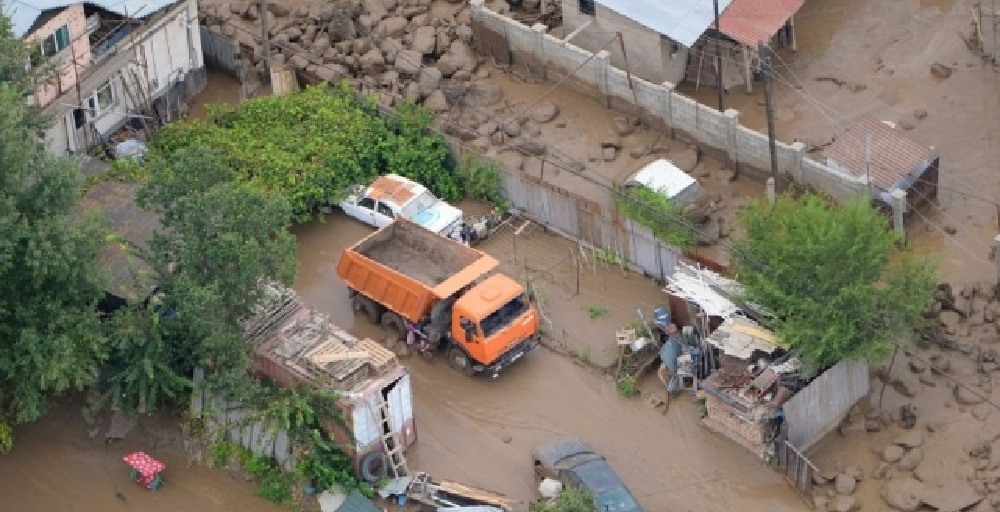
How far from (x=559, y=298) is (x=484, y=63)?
31.0ft

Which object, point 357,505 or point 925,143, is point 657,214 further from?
point 357,505

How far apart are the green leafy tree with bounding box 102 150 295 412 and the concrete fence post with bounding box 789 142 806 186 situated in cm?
1229

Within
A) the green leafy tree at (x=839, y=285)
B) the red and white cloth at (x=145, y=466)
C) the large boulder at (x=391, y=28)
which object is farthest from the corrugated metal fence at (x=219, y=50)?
the green leafy tree at (x=839, y=285)

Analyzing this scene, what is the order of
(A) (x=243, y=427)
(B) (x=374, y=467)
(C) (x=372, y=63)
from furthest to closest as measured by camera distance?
(C) (x=372, y=63)
(A) (x=243, y=427)
(B) (x=374, y=467)

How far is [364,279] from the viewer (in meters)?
Result: 41.1

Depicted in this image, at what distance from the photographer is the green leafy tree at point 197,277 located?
36656 mm

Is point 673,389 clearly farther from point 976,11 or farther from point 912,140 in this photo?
point 976,11

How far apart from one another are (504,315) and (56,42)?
41.5 ft

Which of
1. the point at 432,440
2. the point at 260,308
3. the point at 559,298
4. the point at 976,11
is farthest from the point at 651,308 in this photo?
the point at 976,11

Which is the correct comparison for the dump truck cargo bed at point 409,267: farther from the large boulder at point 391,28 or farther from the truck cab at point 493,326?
the large boulder at point 391,28

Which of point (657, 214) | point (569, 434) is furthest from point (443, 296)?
point (657, 214)

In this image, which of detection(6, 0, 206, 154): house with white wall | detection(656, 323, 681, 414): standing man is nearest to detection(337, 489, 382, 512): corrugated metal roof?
detection(656, 323, 681, 414): standing man

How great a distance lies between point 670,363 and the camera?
39.5 m

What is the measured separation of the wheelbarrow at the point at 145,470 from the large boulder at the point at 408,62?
14130mm
